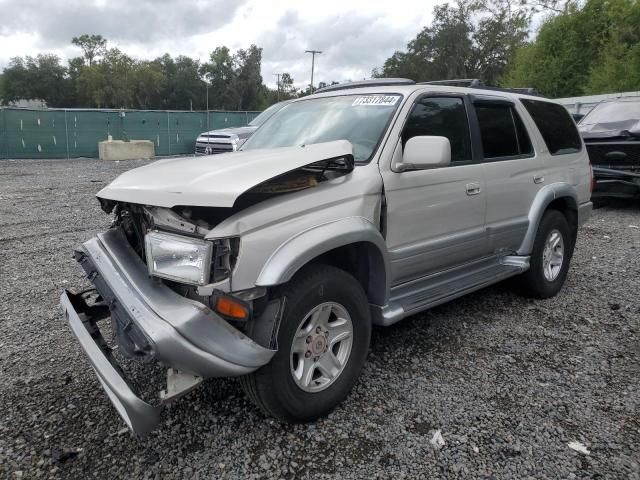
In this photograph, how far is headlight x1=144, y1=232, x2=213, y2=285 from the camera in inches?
91.8

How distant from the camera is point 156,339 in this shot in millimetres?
2166

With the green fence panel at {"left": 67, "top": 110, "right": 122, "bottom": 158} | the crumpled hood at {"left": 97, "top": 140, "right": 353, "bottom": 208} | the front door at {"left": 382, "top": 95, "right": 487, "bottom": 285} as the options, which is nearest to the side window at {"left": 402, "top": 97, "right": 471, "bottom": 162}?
the front door at {"left": 382, "top": 95, "right": 487, "bottom": 285}

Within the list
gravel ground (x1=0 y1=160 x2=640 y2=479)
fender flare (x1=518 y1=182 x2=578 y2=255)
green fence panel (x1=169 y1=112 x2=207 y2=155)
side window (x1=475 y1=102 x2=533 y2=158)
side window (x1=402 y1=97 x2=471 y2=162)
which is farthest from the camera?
green fence panel (x1=169 y1=112 x2=207 y2=155)

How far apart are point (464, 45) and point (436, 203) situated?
57.0m

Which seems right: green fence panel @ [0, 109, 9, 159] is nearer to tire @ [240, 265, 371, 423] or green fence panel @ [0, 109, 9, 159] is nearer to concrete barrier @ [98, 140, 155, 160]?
concrete barrier @ [98, 140, 155, 160]

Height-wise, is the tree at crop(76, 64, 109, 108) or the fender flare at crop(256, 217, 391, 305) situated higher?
the tree at crop(76, 64, 109, 108)

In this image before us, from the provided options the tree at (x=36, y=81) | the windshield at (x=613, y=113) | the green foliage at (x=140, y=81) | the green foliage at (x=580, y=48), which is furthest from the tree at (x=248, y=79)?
the windshield at (x=613, y=113)

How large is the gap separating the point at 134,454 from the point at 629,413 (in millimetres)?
2751

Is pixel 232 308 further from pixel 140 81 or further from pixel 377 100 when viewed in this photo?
pixel 140 81

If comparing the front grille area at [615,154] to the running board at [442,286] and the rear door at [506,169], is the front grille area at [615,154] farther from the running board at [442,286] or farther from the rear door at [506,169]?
the running board at [442,286]

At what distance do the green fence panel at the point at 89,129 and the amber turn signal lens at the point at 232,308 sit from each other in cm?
1539

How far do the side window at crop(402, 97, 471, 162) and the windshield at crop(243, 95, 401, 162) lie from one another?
168 mm

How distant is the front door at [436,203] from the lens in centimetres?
317

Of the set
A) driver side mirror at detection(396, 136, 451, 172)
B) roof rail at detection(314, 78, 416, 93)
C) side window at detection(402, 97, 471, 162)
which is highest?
roof rail at detection(314, 78, 416, 93)
